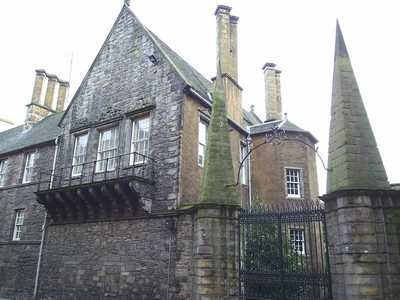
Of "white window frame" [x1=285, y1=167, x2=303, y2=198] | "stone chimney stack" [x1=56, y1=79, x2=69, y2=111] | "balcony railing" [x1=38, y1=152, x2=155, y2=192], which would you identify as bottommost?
"balcony railing" [x1=38, y1=152, x2=155, y2=192]

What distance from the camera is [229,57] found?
59.5 ft

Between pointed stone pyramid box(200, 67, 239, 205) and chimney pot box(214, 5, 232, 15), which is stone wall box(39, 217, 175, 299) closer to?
pointed stone pyramid box(200, 67, 239, 205)

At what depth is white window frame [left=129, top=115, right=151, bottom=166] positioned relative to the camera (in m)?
14.2

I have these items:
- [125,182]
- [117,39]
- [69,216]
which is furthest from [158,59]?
[69,216]

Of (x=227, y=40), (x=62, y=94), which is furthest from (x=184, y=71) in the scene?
(x=62, y=94)

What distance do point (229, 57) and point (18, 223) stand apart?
14488mm

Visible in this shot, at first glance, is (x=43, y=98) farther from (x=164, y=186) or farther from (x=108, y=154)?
(x=164, y=186)

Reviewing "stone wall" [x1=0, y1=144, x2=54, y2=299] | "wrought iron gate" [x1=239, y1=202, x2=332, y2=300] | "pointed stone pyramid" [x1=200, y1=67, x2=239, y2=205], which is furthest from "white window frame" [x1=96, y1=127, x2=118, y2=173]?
"wrought iron gate" [x1=239, y1=202, x2=332, y2=300]

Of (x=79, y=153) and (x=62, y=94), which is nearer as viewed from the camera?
(x=79, y=153)

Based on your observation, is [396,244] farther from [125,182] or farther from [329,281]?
[125,182]

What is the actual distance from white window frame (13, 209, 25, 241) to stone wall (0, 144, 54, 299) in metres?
0.16

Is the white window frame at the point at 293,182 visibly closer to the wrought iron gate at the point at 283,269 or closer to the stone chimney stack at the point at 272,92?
the stone chimney stack at the point at 272,92

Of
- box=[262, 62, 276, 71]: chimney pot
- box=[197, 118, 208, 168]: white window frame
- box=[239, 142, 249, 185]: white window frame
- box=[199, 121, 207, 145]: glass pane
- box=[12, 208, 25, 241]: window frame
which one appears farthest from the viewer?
box=[262, 62, 276, 71]: chimney pot

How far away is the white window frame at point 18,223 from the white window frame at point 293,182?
1471 cm
